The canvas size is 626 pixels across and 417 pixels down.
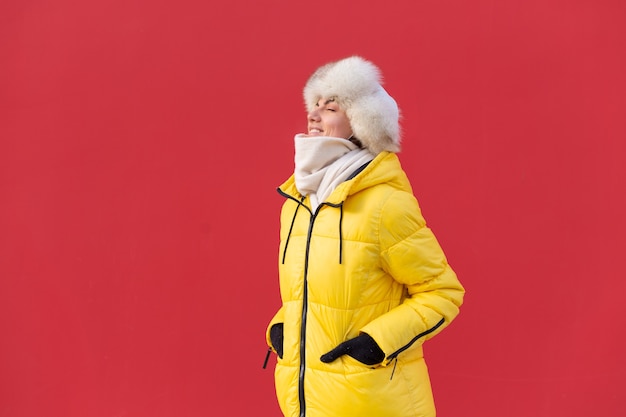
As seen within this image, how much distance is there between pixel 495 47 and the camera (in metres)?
2.46

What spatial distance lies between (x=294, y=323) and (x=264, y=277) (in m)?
0.84

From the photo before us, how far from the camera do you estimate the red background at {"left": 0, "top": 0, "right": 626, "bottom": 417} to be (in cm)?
247

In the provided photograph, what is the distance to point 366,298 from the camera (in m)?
1.70

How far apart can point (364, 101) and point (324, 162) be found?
178 mm

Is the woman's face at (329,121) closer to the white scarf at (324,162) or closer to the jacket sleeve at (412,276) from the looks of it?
the white scarf at (324,162)

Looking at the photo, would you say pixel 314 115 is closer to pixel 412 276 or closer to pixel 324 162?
pixel 324 162

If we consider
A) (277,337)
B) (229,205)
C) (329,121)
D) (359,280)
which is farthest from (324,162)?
(229,205)

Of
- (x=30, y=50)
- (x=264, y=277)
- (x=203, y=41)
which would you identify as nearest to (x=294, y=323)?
(x=264, y=277)

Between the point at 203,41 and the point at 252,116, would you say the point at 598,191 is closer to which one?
the point at 252,116

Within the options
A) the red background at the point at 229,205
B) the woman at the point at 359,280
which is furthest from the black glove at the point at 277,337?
the red background at the point at 229,205

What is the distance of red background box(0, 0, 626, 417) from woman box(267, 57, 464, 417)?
0.75 m

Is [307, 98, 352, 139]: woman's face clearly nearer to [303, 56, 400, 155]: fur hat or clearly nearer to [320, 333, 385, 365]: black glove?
[303, 56, 400, 155]: fur hat

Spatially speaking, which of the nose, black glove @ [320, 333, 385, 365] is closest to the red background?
the nose

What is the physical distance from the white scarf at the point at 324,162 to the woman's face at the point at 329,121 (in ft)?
0.17
